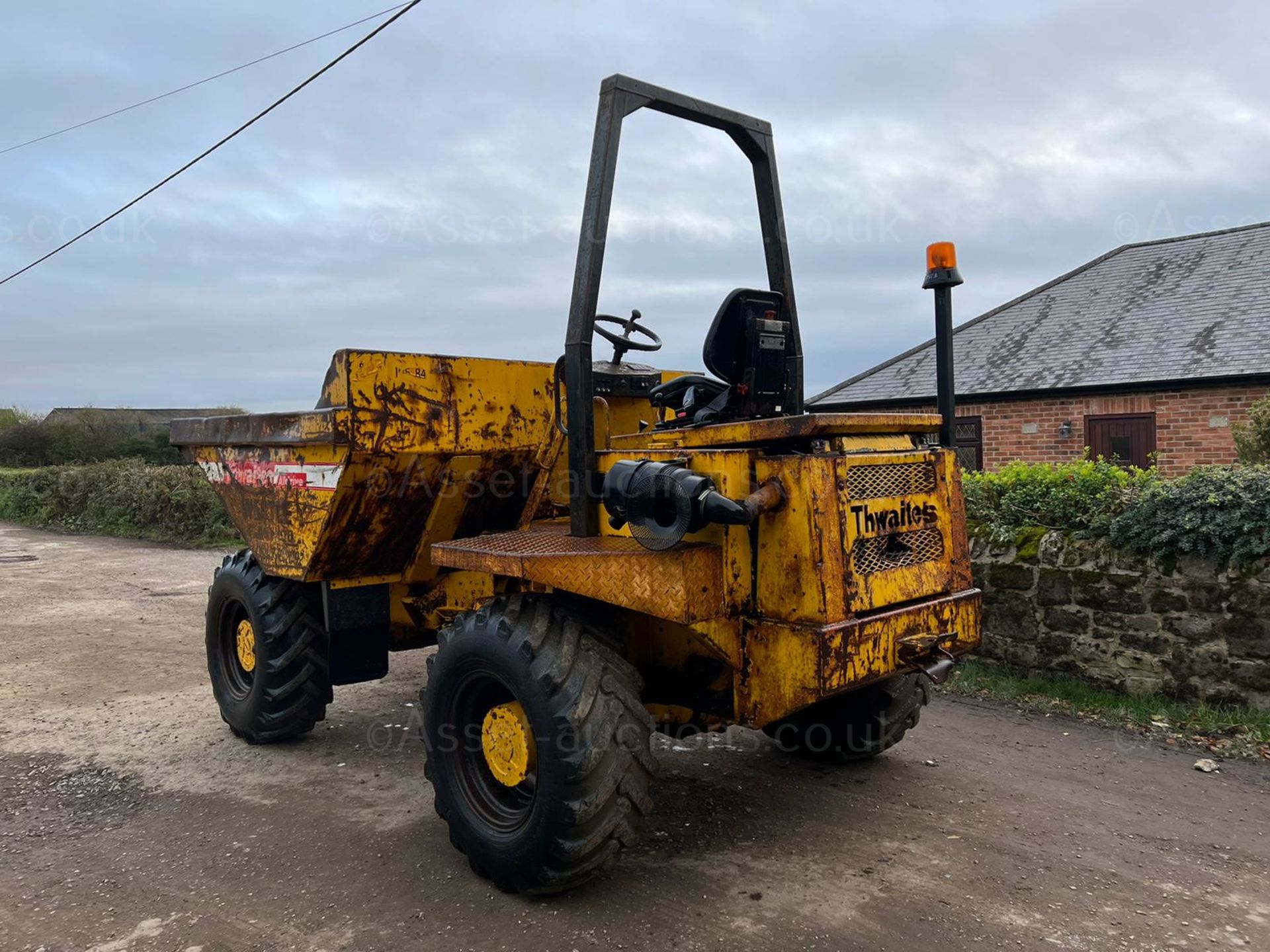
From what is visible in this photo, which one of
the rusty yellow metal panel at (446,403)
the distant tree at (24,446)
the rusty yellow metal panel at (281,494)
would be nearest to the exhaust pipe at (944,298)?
the rusty yellow metal panel at (446,403)

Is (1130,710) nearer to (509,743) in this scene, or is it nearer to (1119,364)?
(509,743)

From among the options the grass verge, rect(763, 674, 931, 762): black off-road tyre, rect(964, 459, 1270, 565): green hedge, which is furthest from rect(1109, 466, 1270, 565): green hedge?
rect(763, 674, 931, 762): black off-road tyre

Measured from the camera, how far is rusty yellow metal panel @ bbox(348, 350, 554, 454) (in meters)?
4.36

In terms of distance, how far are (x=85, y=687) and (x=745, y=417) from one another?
19.0ft

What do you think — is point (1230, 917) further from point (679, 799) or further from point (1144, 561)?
point (1144, 561)

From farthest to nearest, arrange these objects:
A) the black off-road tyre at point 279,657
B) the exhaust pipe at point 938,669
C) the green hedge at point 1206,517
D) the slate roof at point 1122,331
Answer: the slate roof at point 1122,331 → the green hedge at point 1206,517 → the black off-road tyre at point 279,657 → the exhaust pipe at point 938,669

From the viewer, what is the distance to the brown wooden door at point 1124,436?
14.6m

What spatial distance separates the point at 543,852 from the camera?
3488 mm

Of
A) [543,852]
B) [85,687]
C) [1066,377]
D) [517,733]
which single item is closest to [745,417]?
[517,733]

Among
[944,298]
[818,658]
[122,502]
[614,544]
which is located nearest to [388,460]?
[614,544]

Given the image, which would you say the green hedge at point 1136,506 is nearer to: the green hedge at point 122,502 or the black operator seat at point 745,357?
the black operator seat at point 745,357

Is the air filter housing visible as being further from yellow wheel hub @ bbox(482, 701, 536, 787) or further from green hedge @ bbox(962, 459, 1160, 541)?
green hedge @ bbox(962, 459, 1160, 541)

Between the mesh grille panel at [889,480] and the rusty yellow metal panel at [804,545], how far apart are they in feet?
0.69

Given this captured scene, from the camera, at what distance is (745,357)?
3836 millimetres
